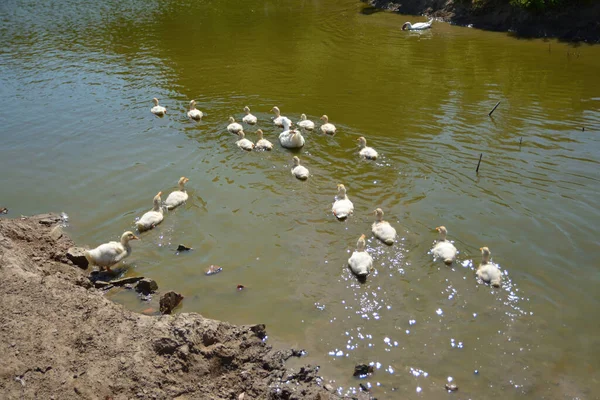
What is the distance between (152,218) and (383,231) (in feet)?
15.7

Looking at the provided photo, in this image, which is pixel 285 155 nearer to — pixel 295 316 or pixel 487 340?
pixel 295 316

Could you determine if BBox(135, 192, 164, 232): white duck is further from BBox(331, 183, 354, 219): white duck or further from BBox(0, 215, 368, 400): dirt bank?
BBox(331, 183, 354, 219): white duck

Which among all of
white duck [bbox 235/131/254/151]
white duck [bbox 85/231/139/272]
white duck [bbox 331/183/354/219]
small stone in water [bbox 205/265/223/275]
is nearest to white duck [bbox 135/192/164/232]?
white duck [bbox 85/231/139/272]

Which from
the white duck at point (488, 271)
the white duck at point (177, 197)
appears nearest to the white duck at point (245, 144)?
the white duck at point (177, 197)

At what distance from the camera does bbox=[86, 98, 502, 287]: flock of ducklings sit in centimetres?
889

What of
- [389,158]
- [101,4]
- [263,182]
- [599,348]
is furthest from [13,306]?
[101,4]

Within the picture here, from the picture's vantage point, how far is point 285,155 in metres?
13.6

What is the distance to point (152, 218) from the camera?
34.6 ft

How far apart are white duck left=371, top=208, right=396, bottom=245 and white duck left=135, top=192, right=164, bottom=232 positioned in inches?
178

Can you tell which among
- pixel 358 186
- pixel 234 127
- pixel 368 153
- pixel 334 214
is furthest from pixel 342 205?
pixel 234 127

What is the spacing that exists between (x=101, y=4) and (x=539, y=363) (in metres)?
34.3

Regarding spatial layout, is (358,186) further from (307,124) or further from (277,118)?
(277,118)

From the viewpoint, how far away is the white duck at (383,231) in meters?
9.70

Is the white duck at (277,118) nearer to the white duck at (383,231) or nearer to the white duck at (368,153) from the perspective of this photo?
the white duck at (368,153)
